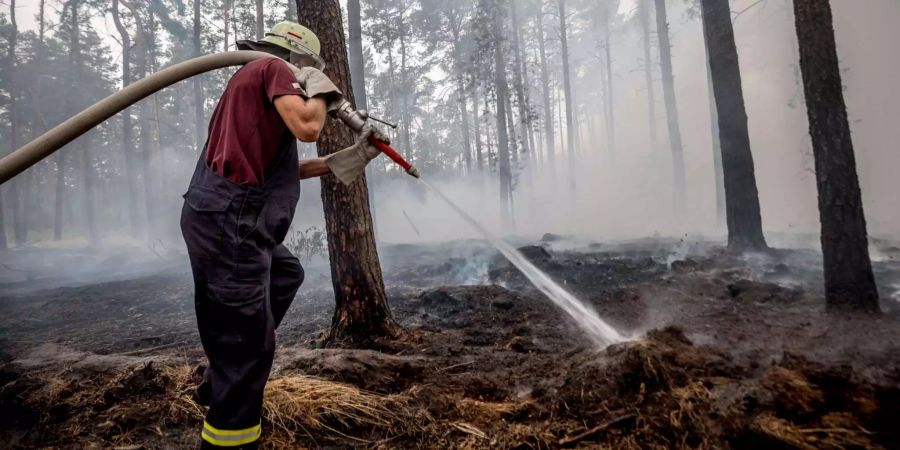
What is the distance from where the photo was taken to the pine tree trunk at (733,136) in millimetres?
7488

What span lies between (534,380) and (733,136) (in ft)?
23.4

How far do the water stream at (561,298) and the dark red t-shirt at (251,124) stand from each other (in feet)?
4.37

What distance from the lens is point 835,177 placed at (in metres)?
4.12

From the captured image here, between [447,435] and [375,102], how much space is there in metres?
31.9

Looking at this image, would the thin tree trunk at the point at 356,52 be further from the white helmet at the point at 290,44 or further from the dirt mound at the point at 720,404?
the dirt mound at the point at 720,404

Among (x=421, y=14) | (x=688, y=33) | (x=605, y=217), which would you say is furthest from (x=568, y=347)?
(x=688, y=33)

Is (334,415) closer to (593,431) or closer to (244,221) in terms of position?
(244,221)

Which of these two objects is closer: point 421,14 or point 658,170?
point 421,14

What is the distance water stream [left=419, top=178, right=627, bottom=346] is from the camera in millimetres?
4116

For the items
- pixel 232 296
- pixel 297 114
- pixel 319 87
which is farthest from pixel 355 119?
pixel 232 296

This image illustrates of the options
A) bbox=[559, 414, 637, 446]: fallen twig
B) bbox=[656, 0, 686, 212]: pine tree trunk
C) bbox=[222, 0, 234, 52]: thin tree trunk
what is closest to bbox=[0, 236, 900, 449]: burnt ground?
bbox=[559, 414, 637, 446]: fallen twig

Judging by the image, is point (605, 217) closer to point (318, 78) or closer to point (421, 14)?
point (421, 14)

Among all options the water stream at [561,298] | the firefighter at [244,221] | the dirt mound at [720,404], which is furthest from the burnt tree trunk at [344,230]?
the dirt mound at [720,404]

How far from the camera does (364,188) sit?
4273 millimetres
